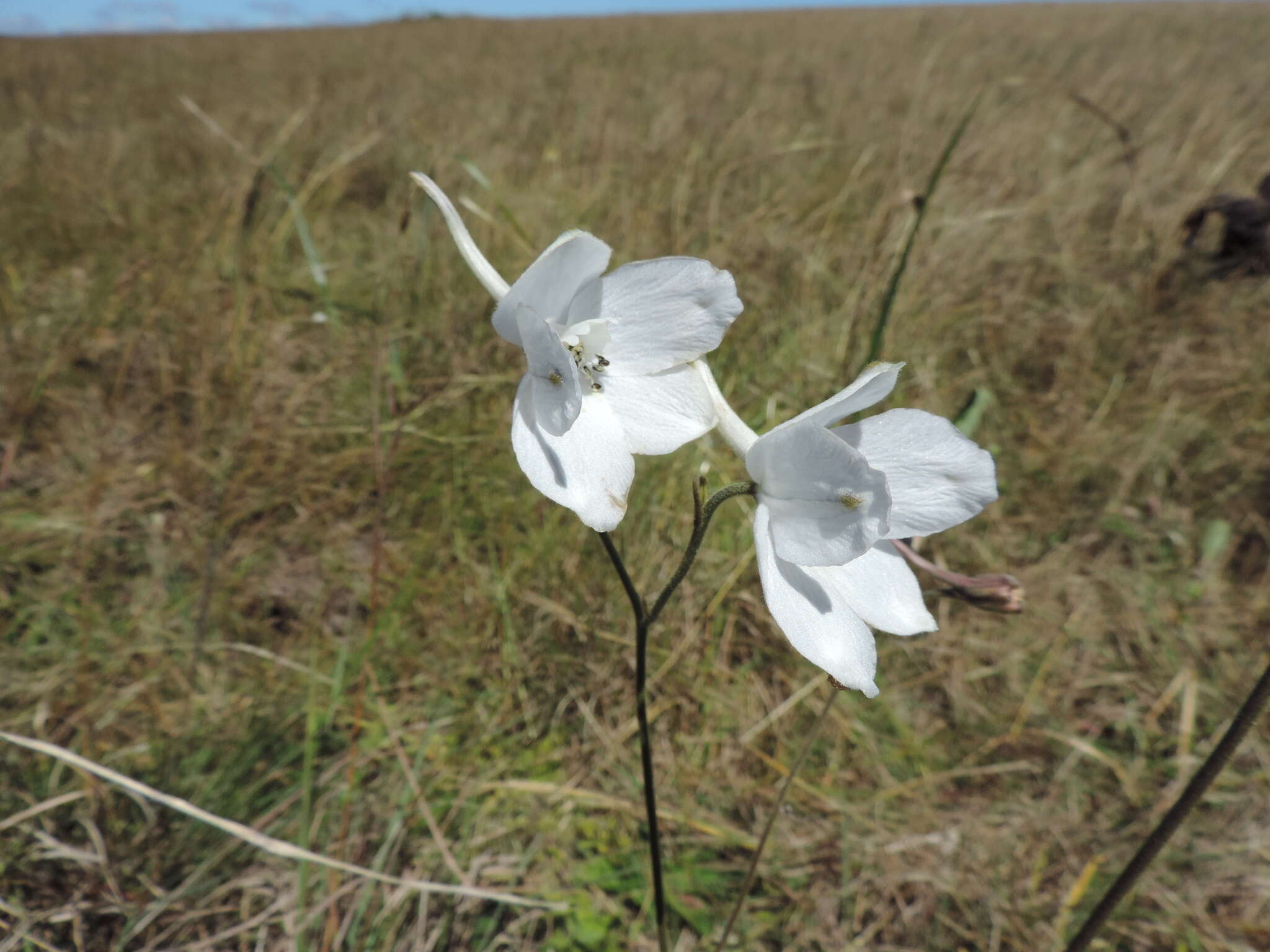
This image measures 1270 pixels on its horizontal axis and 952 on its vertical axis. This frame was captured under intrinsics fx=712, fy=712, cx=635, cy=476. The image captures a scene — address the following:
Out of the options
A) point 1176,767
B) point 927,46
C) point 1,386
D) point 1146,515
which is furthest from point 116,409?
point 927,46

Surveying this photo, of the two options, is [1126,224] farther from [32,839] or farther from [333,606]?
[32,839]

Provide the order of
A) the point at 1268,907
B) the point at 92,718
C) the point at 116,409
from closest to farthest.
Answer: the point at 1268,907 < the point at 92,718 < the point at 116,409

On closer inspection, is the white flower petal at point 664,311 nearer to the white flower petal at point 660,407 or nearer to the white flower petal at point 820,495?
the white flower petal at point 660,407

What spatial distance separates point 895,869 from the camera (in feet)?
4.30

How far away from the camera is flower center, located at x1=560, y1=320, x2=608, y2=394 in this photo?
0.66m

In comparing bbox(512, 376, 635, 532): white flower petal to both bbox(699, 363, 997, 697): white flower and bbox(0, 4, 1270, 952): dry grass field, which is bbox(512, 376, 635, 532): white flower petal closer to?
bbox(699, 363, 997, 697): white flower

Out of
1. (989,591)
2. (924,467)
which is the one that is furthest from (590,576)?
(924,467)

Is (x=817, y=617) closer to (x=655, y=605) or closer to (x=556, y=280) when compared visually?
(x=655, y=605)

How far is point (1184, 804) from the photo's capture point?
26.7 inches

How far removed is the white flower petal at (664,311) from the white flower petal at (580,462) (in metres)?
0.07

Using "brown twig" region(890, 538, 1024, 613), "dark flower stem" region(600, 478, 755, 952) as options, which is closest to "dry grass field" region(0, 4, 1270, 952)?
"dark flower stem" region(600, 478, 755, 952)

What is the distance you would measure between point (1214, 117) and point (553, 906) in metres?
4.33

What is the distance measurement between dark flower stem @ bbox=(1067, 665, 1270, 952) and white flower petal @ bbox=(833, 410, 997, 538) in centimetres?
28

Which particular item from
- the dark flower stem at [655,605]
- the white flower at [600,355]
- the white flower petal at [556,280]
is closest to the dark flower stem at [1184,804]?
the dark flower stem at [655,605]
